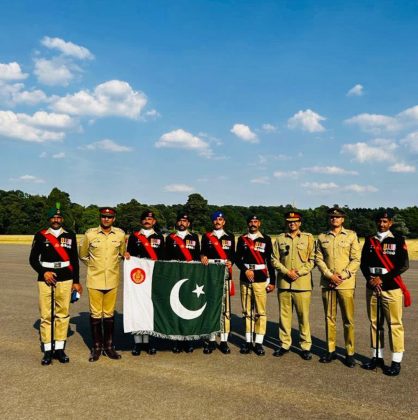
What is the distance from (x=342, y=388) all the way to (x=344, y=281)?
5.06 ft

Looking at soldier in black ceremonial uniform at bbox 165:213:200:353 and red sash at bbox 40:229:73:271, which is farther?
soldier in black ceremonial uniform at bbox 165:213:200:353

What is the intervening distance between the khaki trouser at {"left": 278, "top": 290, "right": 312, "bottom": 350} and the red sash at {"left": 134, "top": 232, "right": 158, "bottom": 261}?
215 cm

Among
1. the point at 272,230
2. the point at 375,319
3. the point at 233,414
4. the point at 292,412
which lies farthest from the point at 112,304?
the point at 272,230

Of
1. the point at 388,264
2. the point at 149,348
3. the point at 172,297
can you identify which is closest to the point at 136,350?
the point at 149,348

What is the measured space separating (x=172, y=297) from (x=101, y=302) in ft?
3.61

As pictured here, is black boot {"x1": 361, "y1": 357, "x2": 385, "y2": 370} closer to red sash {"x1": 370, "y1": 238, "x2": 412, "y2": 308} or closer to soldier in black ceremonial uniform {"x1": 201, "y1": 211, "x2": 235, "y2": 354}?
red sash {"x1": 370, "y1": 238, "x2": 412, "y2": 308}

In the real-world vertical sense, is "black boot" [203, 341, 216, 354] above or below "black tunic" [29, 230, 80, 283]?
below

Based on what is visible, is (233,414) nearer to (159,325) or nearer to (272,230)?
(159,325)

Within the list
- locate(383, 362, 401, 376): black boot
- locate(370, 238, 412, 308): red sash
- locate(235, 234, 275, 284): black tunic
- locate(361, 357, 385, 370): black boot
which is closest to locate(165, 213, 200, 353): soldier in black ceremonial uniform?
locate(235, 234, 275, 284): black tunic

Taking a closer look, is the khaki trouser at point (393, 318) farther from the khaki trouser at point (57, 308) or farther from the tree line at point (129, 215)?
the tree line at point (129, 215)

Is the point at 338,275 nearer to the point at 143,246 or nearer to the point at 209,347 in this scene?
the point at 209,347

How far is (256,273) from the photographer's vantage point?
21.2ft

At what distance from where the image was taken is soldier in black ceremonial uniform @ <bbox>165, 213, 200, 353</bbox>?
22.2 ft

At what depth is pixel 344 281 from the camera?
19.1 feet
